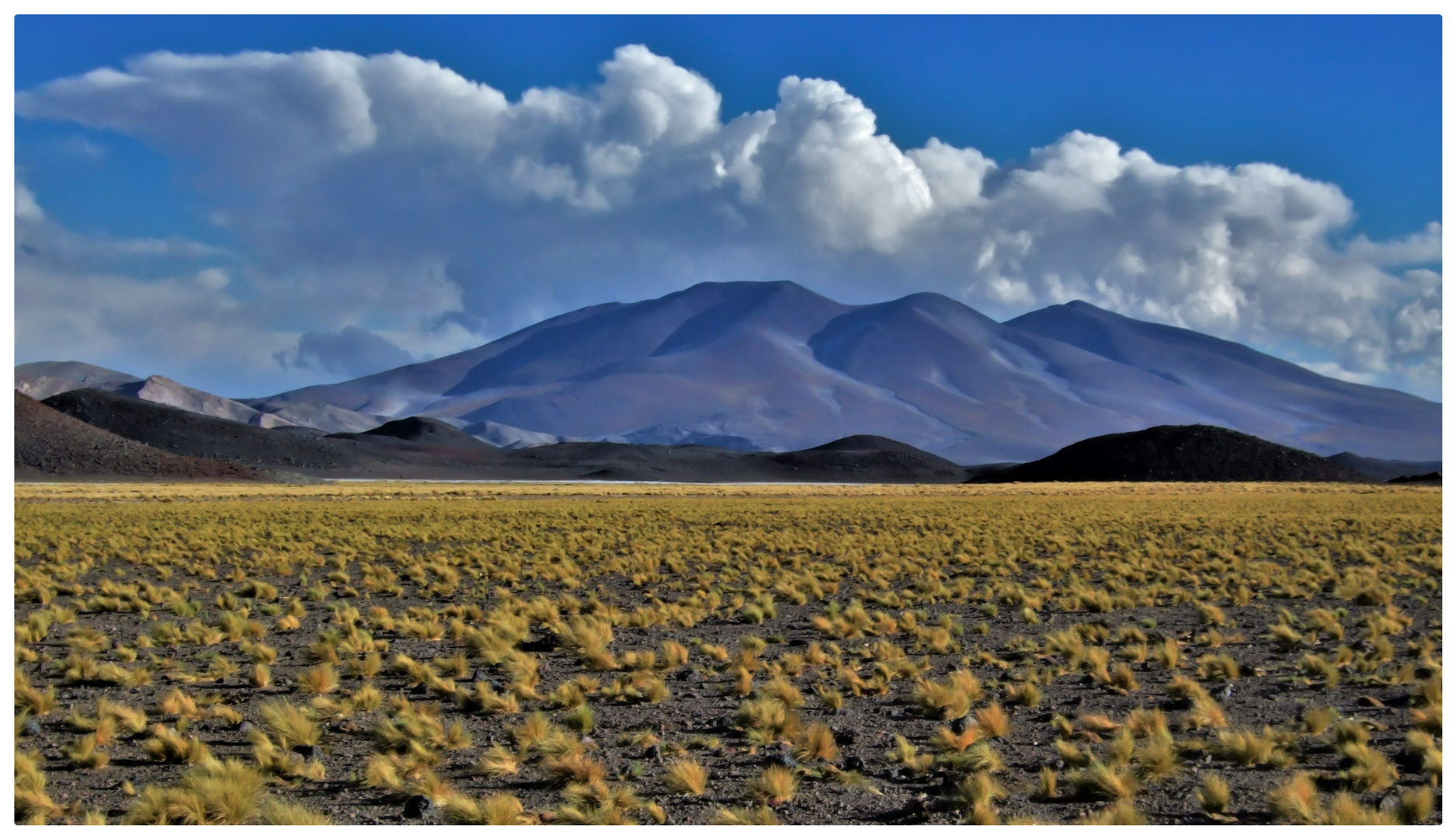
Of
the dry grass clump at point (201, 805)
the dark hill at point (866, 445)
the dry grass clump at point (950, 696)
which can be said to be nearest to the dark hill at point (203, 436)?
the dark hill at point (866, 445)

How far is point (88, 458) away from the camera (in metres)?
91.9

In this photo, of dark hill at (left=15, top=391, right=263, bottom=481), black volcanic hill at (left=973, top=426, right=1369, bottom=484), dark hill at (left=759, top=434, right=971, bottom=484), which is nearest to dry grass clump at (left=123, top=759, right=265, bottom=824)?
dark hill at (left=15, top=391, right=263, bottom=481)

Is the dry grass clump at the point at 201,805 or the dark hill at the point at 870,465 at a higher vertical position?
the dark hill at the point at 870,465

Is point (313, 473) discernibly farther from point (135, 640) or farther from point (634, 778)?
point (634, 778)

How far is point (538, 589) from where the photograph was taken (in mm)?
17156

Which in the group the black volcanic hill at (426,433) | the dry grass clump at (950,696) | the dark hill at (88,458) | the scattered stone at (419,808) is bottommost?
the scattered stone at (419,808)

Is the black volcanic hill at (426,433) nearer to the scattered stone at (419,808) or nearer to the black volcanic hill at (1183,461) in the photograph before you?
the black volcanic hill at (1183,461)

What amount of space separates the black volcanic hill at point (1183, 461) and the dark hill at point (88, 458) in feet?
269

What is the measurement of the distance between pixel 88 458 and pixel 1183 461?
111 m

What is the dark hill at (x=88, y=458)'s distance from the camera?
88.2 m

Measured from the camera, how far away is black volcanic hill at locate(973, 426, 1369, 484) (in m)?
111

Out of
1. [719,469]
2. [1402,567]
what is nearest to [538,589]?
[1402,567]

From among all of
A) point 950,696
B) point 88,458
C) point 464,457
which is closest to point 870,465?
point 464,457

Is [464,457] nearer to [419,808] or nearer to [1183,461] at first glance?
[1183,461]
